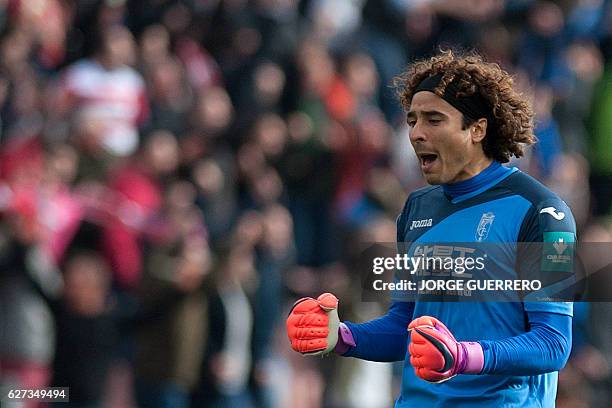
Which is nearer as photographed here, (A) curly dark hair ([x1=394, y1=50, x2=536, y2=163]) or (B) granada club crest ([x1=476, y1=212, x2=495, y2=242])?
(B) granada club crest ([x1=476, y1=212, x2=495, y2=242])

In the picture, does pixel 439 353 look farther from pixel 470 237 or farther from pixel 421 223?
pixel 421 223

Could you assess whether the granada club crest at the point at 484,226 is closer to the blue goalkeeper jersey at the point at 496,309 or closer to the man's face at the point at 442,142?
the blue goalkeeper jersey at the point at 496,309

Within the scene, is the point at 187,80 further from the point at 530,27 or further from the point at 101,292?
the point at 530,27

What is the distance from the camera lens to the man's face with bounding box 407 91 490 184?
438 cm

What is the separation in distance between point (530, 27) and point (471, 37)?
0.71m

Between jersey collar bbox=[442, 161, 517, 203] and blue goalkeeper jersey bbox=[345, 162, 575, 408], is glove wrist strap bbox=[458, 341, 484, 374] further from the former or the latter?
jersey collar bbox=[442, 161, 517, 203]

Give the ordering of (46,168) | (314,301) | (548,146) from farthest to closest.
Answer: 1. (548,146)
2. (46,168)
3. (314,301)

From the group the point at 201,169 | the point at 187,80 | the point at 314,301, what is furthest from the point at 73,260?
the point at 314,301

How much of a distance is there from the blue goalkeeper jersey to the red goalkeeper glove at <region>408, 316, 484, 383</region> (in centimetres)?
6

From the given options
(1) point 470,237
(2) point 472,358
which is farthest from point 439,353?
(1) point 470,237

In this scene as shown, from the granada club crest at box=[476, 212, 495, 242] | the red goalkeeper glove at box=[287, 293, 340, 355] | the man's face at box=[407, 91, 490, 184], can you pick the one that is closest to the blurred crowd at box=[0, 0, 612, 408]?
the red goalkeeper glove at box=[287, 293, 340, 355]

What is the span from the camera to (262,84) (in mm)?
11000

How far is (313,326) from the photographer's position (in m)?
4.37

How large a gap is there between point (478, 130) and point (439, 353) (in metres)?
0.96
